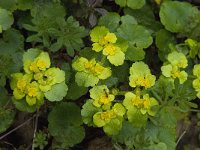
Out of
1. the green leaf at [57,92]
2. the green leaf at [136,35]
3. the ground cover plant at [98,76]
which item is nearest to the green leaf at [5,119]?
the ground cover plant at [98,76]

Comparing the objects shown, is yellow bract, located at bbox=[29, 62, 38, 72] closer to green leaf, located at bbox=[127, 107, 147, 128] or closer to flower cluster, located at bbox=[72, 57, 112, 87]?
flower cluster, located at bbox=[72, 57, 112, 87]

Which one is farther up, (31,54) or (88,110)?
(31,54)

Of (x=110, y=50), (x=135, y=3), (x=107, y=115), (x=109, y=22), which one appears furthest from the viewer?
(x=135, y=3)

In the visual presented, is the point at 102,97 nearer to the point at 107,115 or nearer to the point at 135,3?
the point at 107,115

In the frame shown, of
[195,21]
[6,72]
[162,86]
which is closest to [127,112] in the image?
[162,86]

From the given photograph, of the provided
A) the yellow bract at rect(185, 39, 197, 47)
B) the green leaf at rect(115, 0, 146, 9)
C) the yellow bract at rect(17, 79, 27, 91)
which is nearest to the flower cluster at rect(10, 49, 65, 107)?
the yellow bract at rect(17, 79, 27, 91)

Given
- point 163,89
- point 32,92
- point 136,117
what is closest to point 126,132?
point 136,117

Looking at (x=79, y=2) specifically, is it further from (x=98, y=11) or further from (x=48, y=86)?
(x=48, y=86)
